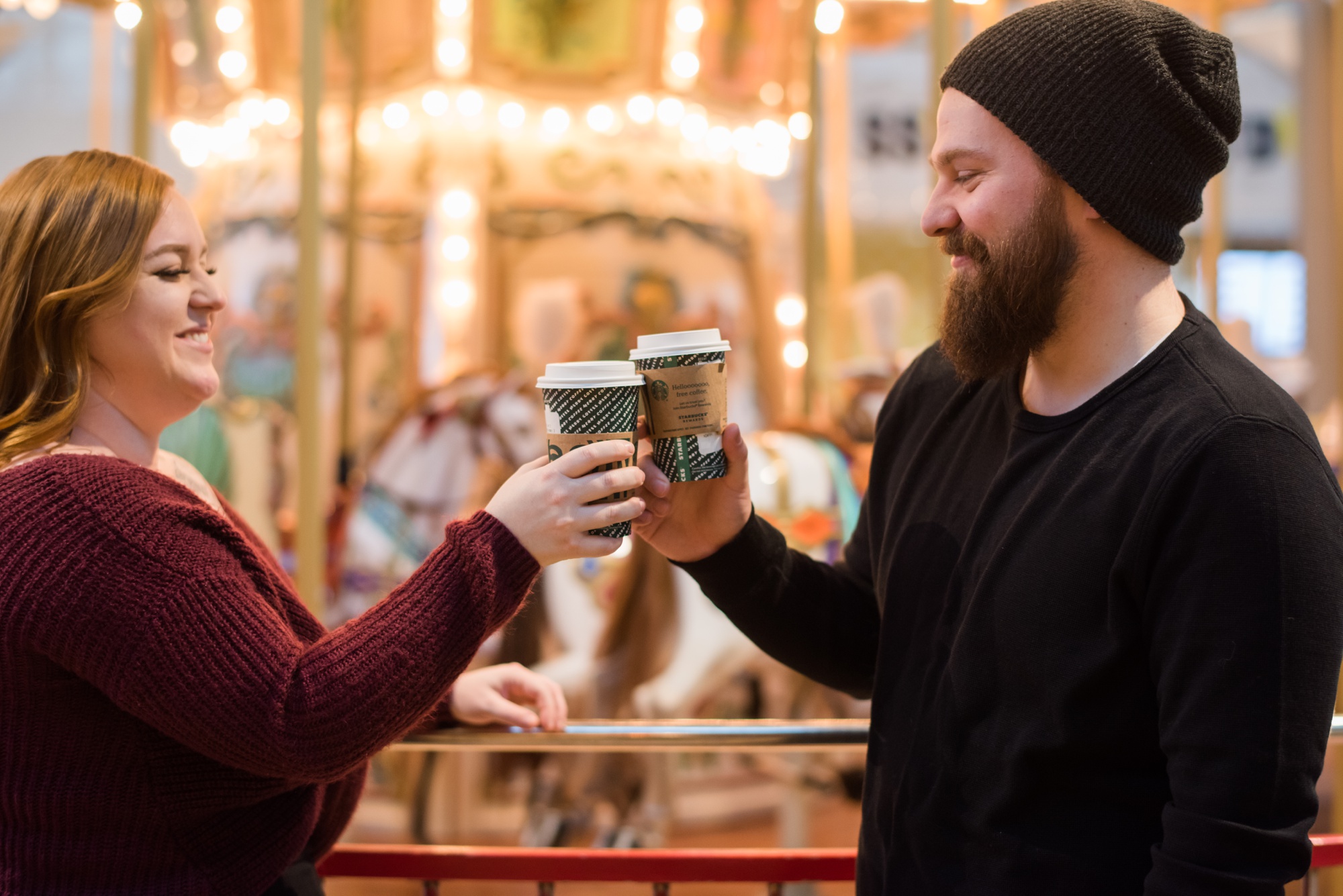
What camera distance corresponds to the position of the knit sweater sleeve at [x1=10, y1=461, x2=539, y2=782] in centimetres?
125

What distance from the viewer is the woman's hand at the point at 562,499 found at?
1343 mm

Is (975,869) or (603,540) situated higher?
(603,540)

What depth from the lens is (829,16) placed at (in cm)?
667

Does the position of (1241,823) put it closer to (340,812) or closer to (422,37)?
(340,812)

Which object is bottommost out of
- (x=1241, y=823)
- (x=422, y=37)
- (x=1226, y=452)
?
(x=1241, y=823)

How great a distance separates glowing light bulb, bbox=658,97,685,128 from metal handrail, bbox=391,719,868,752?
5.43 meters

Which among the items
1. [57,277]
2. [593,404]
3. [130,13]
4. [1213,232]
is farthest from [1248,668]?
[1213,232]

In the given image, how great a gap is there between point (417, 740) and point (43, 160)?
0.96 metres

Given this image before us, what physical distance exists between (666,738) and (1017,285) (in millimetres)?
835

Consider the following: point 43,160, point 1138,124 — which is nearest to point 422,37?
point 43,160

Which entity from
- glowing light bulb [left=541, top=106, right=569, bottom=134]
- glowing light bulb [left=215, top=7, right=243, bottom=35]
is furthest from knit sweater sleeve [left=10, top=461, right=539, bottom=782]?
glowing light bulb [left=215, top=7, right=243, bottom=35]

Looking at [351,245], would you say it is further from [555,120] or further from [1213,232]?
[1213,232]

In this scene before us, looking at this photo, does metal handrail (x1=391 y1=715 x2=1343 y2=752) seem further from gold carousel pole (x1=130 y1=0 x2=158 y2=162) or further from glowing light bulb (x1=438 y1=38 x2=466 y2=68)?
glowing light bulb (x1=438 y1=38 x2=466 y2=68)

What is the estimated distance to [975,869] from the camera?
1392 mm
